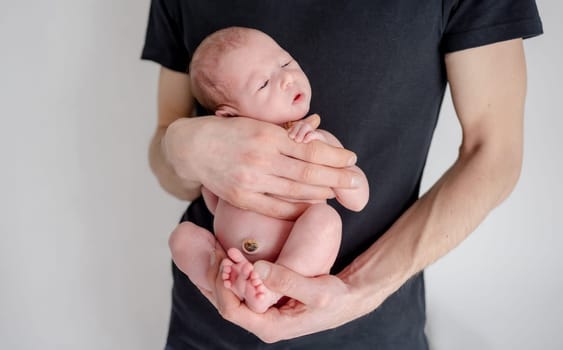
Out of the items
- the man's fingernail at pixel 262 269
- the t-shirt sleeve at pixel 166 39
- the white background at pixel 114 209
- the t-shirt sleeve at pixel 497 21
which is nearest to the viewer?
the man's fingernail at pixel 262 269

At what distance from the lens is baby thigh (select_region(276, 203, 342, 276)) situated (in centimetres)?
93

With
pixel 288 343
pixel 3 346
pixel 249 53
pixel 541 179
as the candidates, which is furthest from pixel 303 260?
pixel 3 346

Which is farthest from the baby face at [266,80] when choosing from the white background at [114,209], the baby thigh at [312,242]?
the white background at [114,209]

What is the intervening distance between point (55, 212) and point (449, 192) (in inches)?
55.3

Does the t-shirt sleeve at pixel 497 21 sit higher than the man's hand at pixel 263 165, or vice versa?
the t-shirt sleeve at pixel 497 21

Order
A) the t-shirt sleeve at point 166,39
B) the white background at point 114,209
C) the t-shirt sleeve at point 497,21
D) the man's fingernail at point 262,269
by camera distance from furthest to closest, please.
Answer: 1. the white background at point 114,209
2. the t-shirt sleeve at point 166,39
3. the t-shirt sleeve at point 497,21
4. the man's fingernail at point 262,269

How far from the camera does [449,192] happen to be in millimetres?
1113

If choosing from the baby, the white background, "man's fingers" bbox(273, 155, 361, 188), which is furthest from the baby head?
the white background

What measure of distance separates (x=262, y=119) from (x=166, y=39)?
0.43 m

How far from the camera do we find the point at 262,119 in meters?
1.04

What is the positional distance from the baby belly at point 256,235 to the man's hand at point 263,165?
22 mm

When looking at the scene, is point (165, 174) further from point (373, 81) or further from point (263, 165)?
point (373, 81)

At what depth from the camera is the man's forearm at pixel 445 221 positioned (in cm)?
108

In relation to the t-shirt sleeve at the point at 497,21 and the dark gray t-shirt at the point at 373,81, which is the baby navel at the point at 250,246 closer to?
the dark gray t-shirt at the point at 373,81
